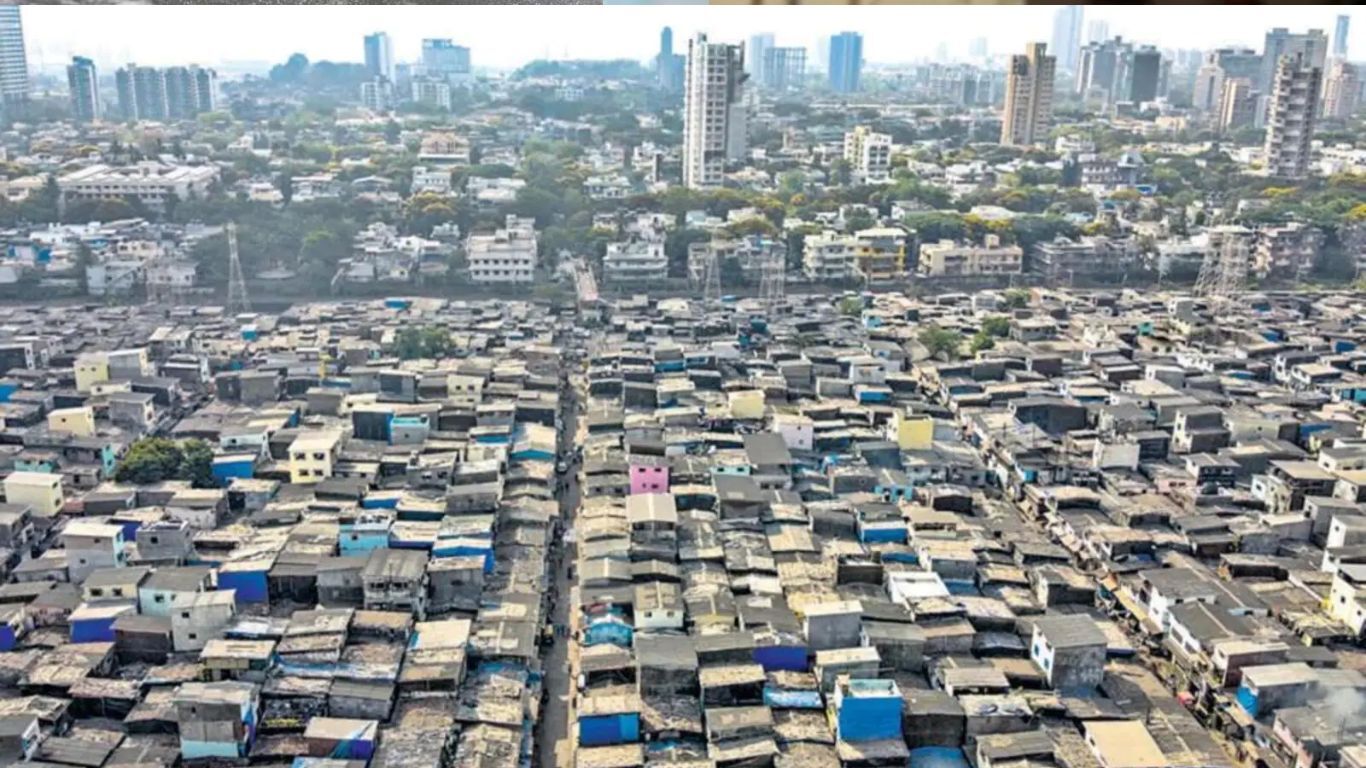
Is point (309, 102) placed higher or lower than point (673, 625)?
higher

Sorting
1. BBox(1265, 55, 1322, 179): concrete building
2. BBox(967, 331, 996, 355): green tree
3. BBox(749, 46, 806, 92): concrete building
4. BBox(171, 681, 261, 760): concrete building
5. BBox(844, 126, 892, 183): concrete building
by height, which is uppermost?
BBox(749, 46, 806, 92): concrete building

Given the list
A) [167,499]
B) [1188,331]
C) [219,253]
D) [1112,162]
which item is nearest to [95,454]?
[167,499]

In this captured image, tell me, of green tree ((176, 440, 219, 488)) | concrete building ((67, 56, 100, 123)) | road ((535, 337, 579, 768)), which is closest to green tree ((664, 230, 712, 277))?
road ((535, 337, 579, 768))

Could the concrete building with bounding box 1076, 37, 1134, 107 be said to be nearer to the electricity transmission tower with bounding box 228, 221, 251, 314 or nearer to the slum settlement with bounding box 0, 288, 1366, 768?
the slum settlement with bounding box 0, 288, 1366, 768

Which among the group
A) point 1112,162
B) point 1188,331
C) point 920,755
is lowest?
point 920,755

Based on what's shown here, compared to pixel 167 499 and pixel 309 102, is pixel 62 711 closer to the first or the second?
pixel 167 499

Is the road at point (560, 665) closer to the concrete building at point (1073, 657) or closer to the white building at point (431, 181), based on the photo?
the concrete building at point (1073, 657)
